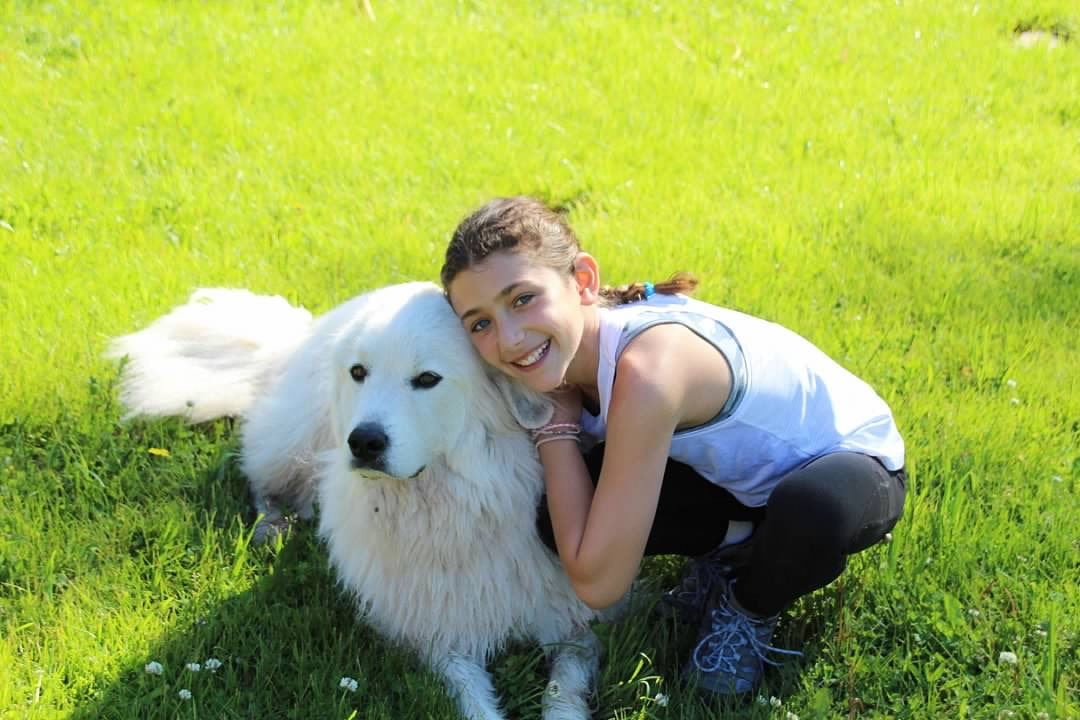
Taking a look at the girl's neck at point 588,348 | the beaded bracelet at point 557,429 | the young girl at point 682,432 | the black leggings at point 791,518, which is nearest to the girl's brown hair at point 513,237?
the young girl at point 682,432

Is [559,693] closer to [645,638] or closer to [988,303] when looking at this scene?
[645,638]

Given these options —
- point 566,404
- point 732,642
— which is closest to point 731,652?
point 732,642

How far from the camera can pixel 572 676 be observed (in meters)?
2.96

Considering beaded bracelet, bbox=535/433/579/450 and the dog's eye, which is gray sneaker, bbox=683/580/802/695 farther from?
the dog's eye

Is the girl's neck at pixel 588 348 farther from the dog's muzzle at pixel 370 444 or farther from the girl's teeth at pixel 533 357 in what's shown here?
the dog's muzzle at pixel 370 444

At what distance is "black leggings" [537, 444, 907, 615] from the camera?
2740 mm

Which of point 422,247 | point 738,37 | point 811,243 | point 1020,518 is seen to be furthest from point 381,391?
point 738,37

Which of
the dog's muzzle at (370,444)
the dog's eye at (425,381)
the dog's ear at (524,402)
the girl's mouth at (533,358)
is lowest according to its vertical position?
the dog's ear at (524,402)

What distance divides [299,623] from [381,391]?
83cm

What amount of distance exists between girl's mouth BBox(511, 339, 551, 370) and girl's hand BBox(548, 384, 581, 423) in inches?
8.3

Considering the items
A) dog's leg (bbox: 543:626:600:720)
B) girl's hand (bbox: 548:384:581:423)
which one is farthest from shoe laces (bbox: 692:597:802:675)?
girl's hand (bbox: 548:384:581:423)

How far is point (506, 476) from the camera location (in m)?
3.02

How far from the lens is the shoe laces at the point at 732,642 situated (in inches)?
115

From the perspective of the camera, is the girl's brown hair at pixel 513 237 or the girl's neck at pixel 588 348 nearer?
the girl's brown hair at pixel 513 237
